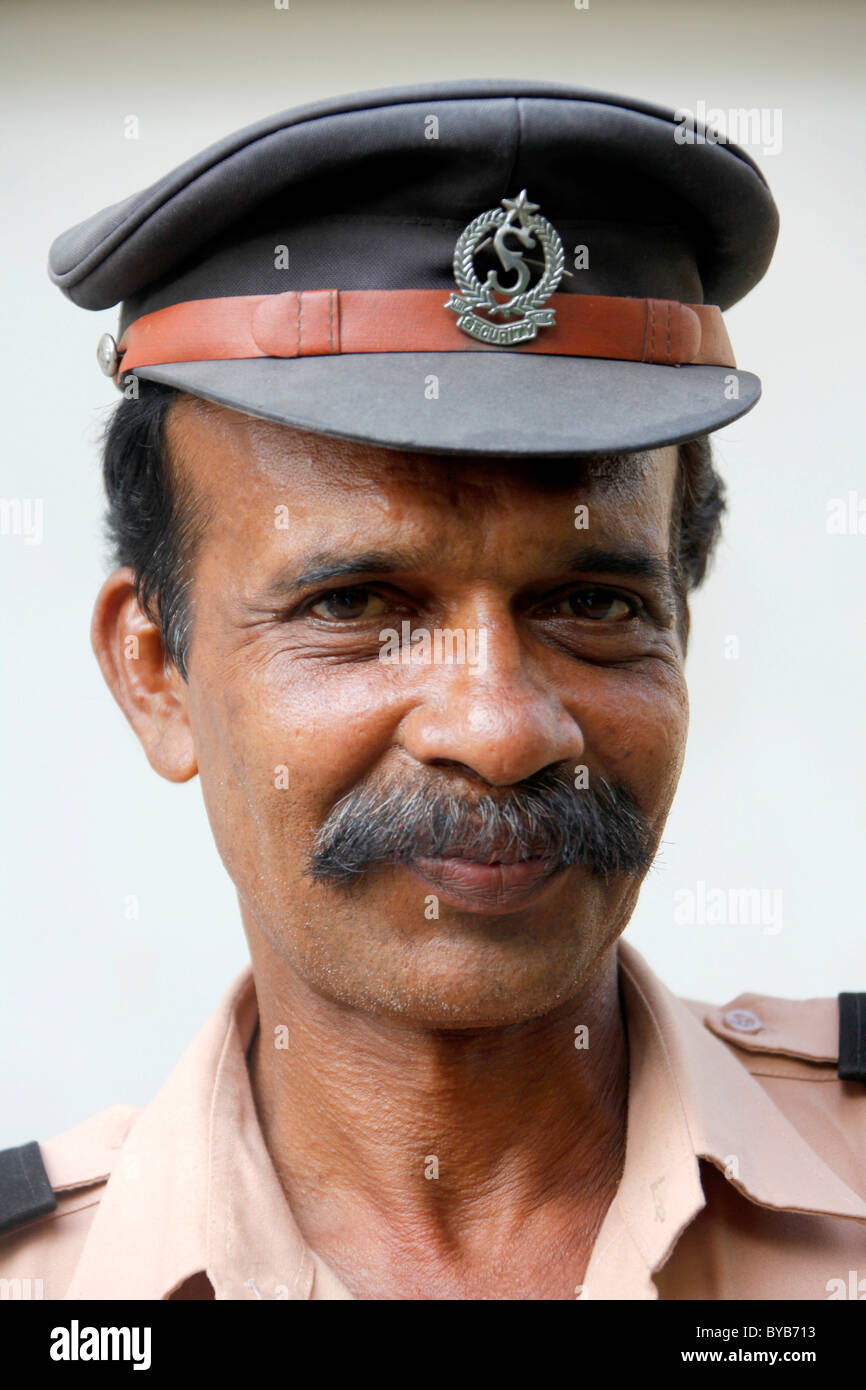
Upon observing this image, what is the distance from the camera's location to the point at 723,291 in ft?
6.17

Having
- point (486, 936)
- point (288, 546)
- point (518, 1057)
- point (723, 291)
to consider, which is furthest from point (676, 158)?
point (518, 1057)

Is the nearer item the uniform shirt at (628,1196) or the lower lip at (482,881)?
the lower lip at (482,881)

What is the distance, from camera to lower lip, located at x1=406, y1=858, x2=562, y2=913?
1540mm

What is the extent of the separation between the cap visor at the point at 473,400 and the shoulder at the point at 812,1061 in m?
0.97

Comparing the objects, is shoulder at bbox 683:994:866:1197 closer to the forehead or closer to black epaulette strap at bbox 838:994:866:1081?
black epaulette strap at bbox 838:994:866:1081

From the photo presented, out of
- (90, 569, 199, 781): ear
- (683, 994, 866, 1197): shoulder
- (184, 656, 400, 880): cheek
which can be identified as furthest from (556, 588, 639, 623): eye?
(683, 994, 866, 1197): shoulder

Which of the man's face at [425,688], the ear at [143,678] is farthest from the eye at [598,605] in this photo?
the ear at [143,678]

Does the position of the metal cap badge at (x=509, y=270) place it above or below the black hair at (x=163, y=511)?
above

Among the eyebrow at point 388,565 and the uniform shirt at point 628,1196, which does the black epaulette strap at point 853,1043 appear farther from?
the eyebrow at point 388,565

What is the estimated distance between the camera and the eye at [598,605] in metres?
1.66

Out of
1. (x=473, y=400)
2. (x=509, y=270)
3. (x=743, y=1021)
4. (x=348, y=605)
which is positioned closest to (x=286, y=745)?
(x=348, y=605)

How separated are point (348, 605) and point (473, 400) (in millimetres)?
274

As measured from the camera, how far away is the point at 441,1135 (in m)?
1.74
